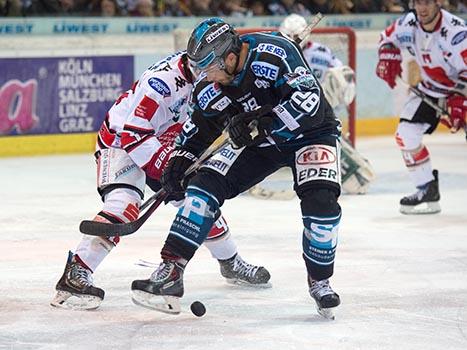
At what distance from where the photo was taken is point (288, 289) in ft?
15.0

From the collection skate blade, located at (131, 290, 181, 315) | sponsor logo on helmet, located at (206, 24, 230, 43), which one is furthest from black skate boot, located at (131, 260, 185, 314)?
sponsor logo on helmet, located at (206, 24, 230, 43)

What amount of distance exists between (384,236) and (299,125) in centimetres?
202

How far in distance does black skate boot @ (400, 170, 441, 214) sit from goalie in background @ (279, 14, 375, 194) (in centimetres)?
Result: 66

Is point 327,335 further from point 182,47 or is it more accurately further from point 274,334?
point 182,47

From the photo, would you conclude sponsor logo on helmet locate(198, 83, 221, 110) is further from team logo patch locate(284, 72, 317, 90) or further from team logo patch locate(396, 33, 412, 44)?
team logo patch locate(396, 33, 412, 44)

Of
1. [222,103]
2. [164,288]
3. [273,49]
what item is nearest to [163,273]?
[164,288]

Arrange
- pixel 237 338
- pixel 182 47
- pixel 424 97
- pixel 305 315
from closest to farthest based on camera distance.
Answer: pixel 237 338, pixel 305 315, pixel 424 97, pixel 182 47

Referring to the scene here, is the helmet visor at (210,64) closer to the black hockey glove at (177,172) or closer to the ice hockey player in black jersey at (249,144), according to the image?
the ice hockey player in black jersey at (249,144)

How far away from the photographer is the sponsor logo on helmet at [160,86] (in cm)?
421

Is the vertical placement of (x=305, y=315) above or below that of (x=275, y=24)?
below

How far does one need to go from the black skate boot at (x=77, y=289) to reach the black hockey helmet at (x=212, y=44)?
Result: 86cm

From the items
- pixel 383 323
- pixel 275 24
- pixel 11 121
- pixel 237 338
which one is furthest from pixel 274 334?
pixel 275 24

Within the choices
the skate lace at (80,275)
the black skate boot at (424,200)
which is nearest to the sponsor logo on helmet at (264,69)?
the skate lace at (80,275)

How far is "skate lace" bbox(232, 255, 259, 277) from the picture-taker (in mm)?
4578
